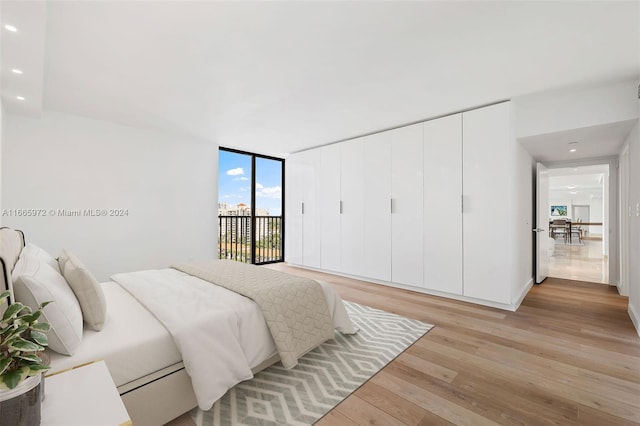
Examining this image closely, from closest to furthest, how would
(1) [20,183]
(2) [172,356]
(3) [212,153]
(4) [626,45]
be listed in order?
1. (2) [172,356]
2. (4) [626,45]
3. (1) [20,183]
4. (3) [212,153]

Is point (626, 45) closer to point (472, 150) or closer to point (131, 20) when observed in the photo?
point (472, 150)

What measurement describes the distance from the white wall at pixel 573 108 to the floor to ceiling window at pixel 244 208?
4597mm

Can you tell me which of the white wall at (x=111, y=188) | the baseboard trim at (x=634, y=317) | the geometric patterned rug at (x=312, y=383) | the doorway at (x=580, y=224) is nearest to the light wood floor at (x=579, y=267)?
the doorway at (x=580, y=224)

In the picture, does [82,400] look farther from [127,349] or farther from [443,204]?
[443,204]

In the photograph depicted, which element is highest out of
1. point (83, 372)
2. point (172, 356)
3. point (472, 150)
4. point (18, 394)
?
point (472, 150)

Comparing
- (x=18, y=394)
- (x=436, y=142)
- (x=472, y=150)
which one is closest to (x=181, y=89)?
(x=18, y=394)

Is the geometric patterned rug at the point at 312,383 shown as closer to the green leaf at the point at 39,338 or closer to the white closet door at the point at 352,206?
the green leaf at the point at 39,338

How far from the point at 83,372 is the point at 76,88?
122 inches

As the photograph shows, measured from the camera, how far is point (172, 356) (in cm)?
156

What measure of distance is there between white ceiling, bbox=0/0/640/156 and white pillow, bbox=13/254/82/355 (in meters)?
1.56

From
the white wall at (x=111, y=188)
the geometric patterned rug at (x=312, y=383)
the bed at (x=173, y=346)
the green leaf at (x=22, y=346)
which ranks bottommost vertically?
the geometric patterned rug at (x=312, y=383)

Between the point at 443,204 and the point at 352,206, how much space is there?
5.02 feet

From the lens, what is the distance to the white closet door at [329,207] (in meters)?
5.09

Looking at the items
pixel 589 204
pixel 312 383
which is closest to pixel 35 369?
pixel 312 383
